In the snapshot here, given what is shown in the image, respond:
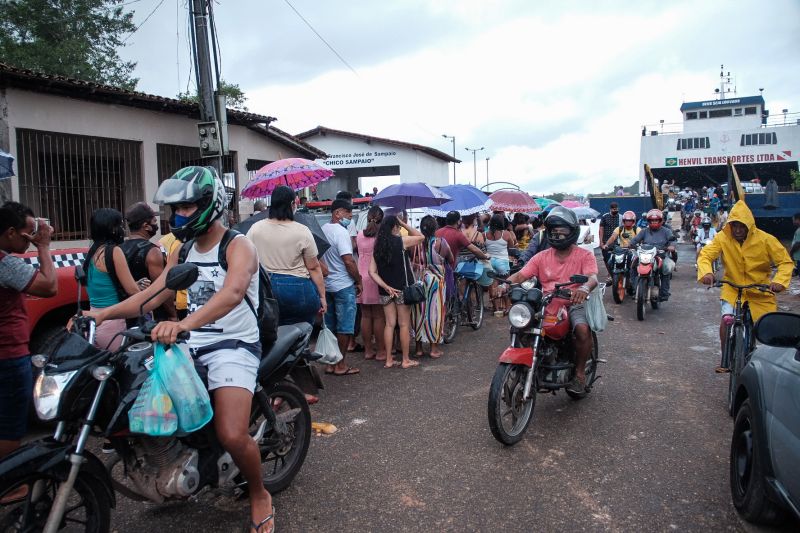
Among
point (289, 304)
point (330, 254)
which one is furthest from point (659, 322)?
point (289, 304)

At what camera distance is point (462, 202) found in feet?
37.1

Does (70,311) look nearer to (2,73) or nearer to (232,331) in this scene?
(232,331)

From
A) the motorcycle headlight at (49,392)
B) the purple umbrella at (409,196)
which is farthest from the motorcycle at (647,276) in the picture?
the motorcycle headlight at (49,392)

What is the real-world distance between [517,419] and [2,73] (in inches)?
352

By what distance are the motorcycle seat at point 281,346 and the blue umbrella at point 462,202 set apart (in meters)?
7.34

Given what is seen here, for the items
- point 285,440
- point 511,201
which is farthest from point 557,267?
point 511,201

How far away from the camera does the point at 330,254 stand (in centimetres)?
660

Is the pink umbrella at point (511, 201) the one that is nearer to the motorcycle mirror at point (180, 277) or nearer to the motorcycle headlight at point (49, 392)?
the motorcycle mirror at point (180, 277)

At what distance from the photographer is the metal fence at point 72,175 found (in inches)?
384

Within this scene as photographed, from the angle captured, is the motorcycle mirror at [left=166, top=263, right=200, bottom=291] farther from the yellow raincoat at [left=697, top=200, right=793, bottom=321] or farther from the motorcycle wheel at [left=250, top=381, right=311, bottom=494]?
the yellow raincoat at [left=697, top=200, right=793, bottom=321]

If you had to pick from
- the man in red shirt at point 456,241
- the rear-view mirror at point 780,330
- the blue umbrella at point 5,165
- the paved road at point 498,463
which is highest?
the blue umbrella at point 5,165

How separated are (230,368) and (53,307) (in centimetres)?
338

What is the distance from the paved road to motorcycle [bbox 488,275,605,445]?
0.25 m

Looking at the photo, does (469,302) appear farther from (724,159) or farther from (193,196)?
(724,159)
